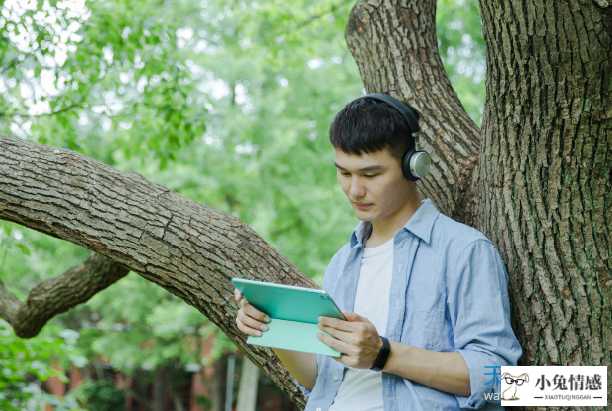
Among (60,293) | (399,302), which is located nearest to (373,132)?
(399,302)

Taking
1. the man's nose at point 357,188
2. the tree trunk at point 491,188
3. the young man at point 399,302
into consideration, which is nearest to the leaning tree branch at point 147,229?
the tree trunk at point 491,188

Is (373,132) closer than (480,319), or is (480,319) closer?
(480,319)

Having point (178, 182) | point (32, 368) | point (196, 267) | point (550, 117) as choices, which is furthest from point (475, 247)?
point (178, 182)

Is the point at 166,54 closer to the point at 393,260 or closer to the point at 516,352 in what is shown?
the point at 393,260

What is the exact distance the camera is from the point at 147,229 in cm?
255

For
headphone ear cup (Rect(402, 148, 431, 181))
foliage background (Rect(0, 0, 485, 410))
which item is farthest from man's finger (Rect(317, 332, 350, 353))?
foliage background (Rect(0, 0, 485, 410))

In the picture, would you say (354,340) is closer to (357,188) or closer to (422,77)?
(357,188)

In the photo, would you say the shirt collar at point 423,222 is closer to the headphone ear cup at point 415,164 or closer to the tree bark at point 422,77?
the headphone ear cup at point 415,164

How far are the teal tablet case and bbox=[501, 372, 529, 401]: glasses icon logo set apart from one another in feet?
1.88

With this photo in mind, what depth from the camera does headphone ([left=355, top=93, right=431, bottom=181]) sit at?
1.87m

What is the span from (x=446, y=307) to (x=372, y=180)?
504mm

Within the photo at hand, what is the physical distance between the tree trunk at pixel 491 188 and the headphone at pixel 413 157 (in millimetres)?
389

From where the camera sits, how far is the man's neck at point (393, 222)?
2.03m

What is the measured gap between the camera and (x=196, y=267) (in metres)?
2.55
